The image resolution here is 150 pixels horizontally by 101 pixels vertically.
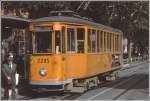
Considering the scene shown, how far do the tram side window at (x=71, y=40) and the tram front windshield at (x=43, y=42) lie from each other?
768 millimetres

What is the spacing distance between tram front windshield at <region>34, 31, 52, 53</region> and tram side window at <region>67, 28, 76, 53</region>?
2.52ft

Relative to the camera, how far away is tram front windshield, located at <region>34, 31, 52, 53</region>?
19.6m

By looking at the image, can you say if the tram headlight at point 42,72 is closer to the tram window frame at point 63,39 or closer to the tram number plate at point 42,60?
the tram number plate at point 42,60

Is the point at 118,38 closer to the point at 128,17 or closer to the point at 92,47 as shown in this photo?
the point at 92,47

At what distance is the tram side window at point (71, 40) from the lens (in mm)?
19953

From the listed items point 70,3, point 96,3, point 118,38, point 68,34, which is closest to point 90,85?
point 68,34

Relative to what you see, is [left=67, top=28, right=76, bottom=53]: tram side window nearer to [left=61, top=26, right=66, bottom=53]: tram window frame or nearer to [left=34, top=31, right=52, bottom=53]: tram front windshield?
[left=61, top=26, right=66, bottom=53]: tram window frame

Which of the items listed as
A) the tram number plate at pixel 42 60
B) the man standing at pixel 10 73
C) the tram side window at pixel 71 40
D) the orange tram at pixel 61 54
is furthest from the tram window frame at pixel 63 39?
the man standing at pixel 10 73

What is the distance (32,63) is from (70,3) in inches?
757

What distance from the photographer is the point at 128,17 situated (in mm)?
48125

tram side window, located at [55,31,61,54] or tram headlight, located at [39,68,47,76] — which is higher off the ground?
tram side window, located at [55,31,61,54]

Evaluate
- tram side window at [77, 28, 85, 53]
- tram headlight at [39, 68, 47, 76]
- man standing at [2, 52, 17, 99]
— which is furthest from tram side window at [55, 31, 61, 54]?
man standing at [2, 52, 17, 99]

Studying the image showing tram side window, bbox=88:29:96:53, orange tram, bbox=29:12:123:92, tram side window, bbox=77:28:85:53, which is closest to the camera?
orange tram, bbox=29:12:123:92

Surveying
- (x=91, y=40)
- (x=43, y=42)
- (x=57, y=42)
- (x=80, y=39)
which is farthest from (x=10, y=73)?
(x=91, y=40)
